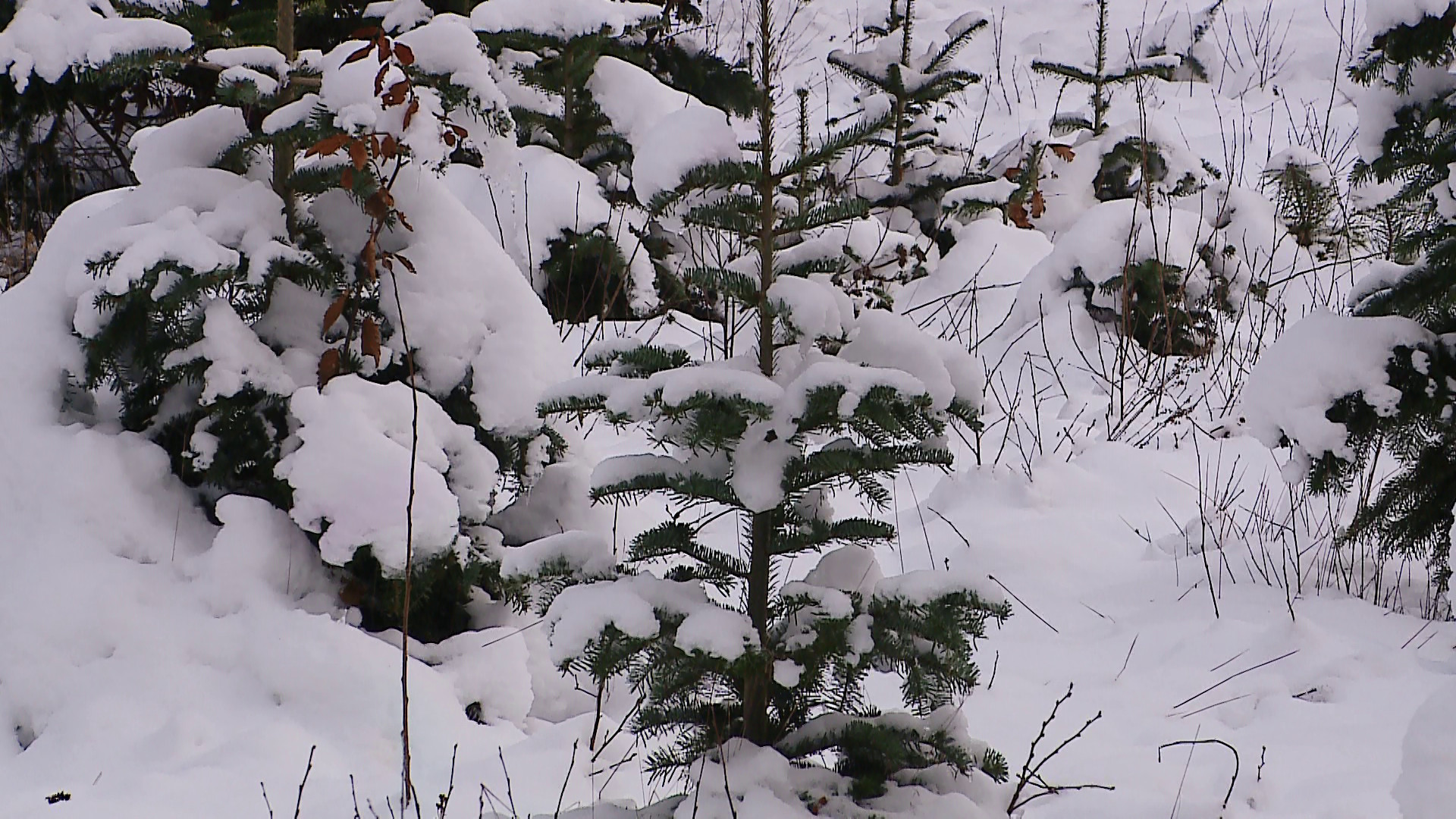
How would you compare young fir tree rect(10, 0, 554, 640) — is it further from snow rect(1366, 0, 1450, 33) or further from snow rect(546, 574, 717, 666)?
snow rect(1366, 0, 1450, 33)

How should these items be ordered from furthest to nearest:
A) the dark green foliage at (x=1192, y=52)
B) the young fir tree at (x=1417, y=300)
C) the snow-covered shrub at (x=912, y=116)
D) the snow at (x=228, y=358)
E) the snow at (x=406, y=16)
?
the dark green foliage at (x=1192, y=52), the snow-covered shrub at (x=912, y=116), the snow at (x=406, y=16), the snow at (x=228, y=358), the young fir tree at (x=1417, y=300)

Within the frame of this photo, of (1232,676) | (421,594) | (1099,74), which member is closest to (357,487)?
(421,594)

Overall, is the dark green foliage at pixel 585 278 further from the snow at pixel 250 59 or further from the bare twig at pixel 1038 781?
the bare twig at pixel 1038 781

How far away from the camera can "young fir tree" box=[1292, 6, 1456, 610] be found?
2645 millimetres

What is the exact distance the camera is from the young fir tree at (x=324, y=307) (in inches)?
111

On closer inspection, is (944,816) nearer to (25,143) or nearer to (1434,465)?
(1434,465)

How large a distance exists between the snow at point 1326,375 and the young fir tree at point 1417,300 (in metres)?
0.03

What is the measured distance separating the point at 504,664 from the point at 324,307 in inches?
42.9

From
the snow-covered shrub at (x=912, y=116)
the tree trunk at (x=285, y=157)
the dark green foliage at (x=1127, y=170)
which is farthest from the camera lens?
the snow-covered shrub at (x=912, y=116)

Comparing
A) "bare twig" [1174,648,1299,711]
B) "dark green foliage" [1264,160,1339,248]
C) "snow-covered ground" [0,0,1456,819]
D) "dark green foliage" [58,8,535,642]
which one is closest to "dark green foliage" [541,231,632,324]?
"snow-covered ground" [0,0,1456,819]

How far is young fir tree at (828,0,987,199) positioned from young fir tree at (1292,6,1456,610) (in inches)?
155

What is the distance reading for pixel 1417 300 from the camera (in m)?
2.82

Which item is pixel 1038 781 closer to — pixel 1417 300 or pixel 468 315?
pixel 1417 300

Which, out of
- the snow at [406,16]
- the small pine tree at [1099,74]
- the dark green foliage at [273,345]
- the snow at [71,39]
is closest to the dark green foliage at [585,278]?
the snow at [406,16]
